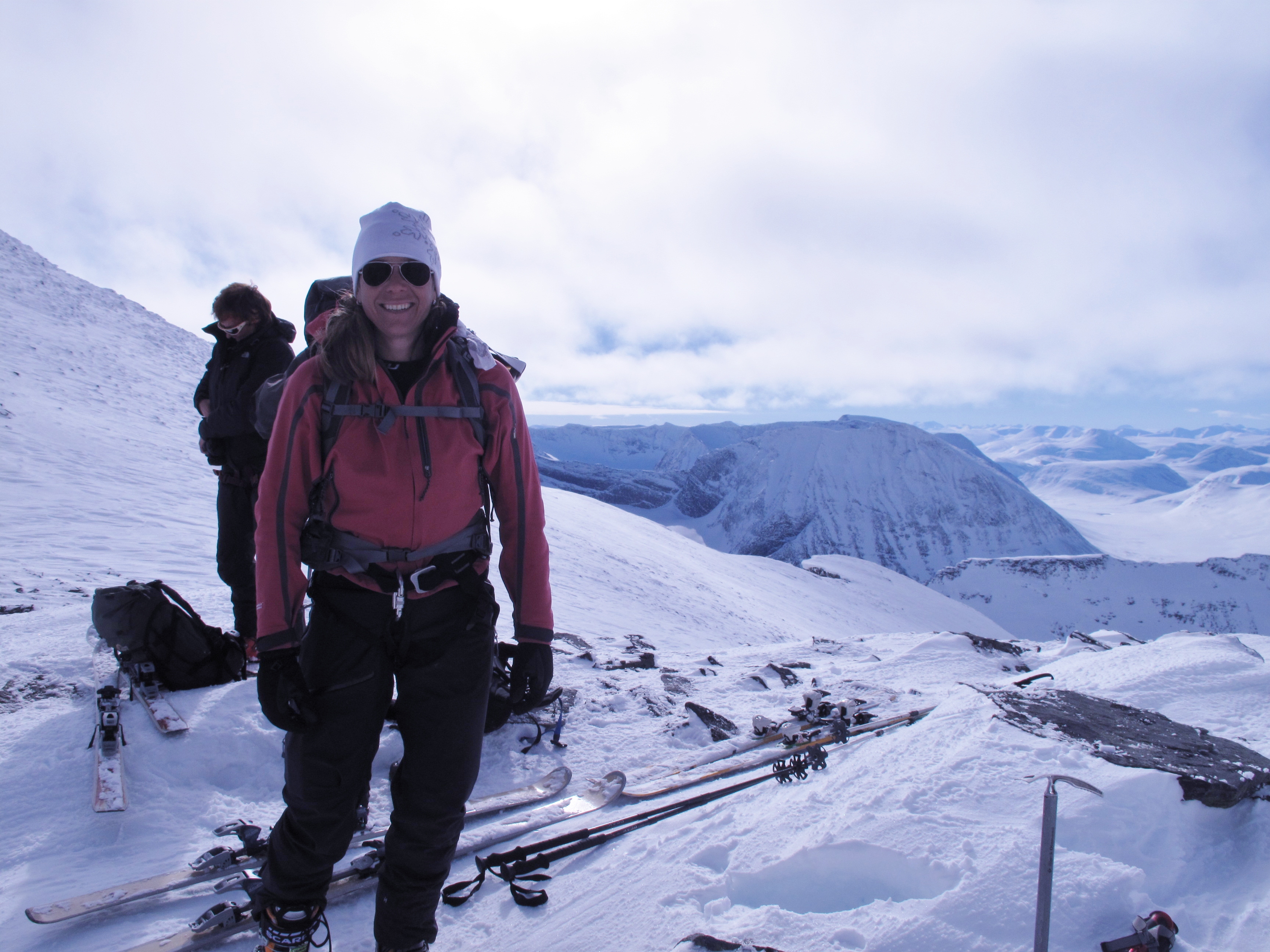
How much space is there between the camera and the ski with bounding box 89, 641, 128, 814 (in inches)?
132

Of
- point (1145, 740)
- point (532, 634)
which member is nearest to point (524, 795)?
point (532, 634)

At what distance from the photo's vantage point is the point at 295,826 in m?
2.27

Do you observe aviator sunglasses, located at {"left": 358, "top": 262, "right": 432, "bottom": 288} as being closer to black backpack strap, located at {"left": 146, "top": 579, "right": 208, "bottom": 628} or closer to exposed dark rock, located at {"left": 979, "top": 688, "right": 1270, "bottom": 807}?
black backpack strap, located at {"left": 146, "top": 579, "right": 208, "bottom": 628}

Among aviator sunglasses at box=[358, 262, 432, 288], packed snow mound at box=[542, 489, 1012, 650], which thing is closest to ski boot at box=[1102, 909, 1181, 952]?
aviator sunglasses at box=[358, 262, 432, 288]

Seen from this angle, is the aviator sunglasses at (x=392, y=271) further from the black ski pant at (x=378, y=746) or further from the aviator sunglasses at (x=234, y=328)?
the aviator sunglasses at (x=234, y=328)

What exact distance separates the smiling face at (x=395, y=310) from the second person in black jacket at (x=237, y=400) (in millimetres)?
2731

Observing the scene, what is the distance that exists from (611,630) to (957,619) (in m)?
33.5

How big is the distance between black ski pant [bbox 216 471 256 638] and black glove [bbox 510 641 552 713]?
10.6ft

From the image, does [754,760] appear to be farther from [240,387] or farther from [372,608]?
[240,387]

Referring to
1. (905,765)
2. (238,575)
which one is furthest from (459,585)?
(238,575)

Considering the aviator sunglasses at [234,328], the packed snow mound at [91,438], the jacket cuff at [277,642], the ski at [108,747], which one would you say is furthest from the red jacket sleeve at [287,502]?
the packed snow mound at [91,438]

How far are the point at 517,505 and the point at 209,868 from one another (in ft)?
7.93

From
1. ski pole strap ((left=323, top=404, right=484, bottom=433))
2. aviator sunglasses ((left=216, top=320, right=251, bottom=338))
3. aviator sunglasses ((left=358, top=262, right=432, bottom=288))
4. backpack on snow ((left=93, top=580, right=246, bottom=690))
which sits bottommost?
backpack on snow ((left=93, top=580, right=246, bottom=690))

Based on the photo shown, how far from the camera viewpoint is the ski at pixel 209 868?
2.66 meters
